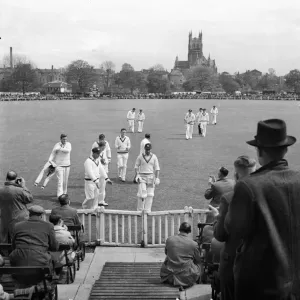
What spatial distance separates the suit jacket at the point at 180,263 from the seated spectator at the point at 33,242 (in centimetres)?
175

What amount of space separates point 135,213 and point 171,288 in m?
2.80

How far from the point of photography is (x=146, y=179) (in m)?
11.8

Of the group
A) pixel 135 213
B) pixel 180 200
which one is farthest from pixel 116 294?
pixel 180 200

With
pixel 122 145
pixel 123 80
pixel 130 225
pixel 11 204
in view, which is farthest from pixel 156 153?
pixel 123 80

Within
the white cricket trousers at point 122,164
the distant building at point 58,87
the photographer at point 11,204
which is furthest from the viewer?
the distant building at point 58,87

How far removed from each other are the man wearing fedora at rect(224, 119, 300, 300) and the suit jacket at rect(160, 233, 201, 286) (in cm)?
396

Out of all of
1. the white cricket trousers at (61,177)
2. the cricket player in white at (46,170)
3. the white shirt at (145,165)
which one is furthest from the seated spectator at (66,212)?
the cricket player in white at (46,170)

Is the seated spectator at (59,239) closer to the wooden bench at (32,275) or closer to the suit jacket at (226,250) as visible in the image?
the wooden bench at (32,275)

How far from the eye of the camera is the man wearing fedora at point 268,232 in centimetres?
273

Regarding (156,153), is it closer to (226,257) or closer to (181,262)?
(181,262)

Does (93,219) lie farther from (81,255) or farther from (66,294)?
(66,294)

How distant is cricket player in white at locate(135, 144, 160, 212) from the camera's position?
38.0ft

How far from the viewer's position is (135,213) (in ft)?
30.1

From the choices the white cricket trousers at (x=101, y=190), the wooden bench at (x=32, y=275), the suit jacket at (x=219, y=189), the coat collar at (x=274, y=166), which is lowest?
the white cricket trousers at (x=101, y=190)
